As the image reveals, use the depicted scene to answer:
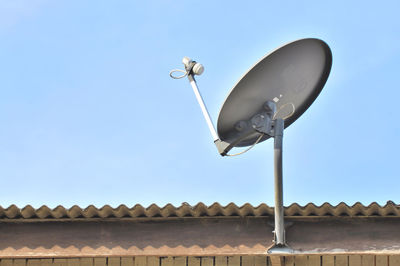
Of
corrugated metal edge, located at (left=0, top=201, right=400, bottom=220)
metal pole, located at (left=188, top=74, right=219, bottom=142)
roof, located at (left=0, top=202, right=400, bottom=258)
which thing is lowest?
roof, located at (left=0, top=202, right=400, bottom=258)

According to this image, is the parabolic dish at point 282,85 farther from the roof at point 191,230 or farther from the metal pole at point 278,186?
the roof at point 191,230

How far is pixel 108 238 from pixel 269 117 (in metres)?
1.83

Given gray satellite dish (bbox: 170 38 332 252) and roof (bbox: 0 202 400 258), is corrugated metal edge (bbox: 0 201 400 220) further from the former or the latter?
gray satellite dish (bbox: 170 38 332 252)

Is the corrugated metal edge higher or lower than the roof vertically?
higher

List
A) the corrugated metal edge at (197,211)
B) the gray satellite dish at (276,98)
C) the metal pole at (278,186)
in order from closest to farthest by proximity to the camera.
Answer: the metal pole at (278,186), the gray satellite dish at (276,98), the corrugated metal edge at (197,211)

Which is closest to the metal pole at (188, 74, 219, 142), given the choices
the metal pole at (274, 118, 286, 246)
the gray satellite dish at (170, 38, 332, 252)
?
the gray satellite dish at (170, 38, 332, 252)

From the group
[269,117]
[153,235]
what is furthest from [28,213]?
[269,117]

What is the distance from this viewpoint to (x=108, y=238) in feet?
28.0

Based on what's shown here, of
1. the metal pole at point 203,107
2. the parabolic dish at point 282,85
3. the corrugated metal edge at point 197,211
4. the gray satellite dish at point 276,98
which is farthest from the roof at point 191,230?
the parabolic dish at point 282,85

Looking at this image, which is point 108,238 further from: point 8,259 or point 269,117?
point 269,117

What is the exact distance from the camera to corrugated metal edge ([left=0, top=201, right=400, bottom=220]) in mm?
8305

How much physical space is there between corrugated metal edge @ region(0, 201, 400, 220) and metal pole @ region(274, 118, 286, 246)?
26 centimetres

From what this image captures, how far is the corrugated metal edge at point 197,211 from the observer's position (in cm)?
830

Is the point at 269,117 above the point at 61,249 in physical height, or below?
above
